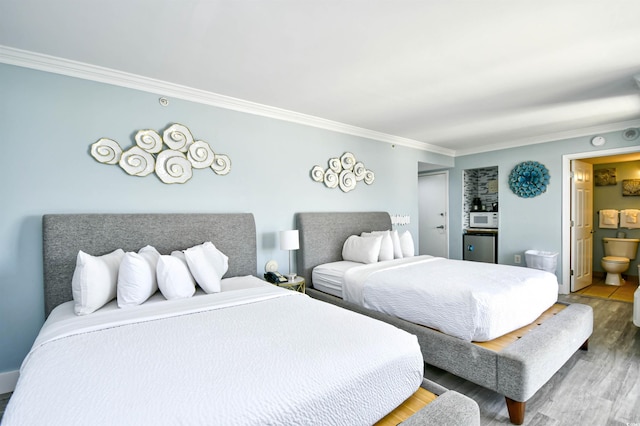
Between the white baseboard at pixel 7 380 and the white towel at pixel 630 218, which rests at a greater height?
the white towel at pixel 630 218

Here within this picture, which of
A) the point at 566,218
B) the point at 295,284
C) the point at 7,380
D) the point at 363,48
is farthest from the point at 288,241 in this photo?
the point at 566,218

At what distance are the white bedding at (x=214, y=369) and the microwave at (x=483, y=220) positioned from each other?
480cm

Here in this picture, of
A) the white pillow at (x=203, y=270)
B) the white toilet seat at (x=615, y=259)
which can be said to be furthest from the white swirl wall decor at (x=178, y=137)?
the white toilet seat at (x=615, y=259)

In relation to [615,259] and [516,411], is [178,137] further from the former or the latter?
[615,259]

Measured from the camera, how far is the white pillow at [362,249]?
139 inches

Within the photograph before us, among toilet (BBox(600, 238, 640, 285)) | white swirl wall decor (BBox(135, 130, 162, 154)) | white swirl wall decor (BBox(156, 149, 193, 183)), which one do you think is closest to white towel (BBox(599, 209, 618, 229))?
toilet (BBox(600, 238, 640, 285))

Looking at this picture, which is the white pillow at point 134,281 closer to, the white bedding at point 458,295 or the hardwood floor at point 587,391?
the white bedding at point 458,295

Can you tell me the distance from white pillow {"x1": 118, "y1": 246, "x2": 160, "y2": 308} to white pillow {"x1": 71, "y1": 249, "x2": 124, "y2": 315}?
9 cm

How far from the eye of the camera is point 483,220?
564 cm

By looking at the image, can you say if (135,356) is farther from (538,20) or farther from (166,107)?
(538,20)

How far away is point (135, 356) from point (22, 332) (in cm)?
170

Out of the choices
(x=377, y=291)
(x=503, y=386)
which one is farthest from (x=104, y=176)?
(x=503, y=386)

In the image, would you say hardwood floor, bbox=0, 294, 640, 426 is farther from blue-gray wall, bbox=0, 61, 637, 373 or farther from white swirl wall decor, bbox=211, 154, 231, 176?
white swirl wall decor, bbox=211, 154, 231, 176

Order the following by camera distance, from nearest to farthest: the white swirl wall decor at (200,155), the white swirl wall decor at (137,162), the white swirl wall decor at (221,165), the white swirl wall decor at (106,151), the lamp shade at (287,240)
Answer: the white swirl wall decor at (106,151), the white swirl wall decor at (137,162), the white swirl wall decor at (200,155), the white swirl wall decor at (221,165), the lamp shade at (287,240)
